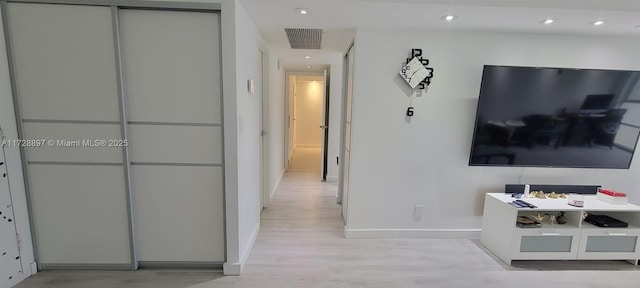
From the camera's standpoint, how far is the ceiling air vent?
2859 millimetres

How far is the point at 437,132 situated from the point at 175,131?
7.75 feet

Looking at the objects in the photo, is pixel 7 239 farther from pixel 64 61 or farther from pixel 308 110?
pixel 308 110

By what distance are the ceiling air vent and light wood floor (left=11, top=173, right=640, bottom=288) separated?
2104 millimetres

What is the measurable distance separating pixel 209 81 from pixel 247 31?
0.59 m

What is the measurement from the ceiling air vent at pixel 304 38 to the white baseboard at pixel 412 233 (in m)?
2.06

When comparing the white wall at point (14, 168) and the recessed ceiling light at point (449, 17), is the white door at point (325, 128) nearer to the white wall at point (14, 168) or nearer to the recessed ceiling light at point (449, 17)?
the recessed ceiling light at point (449, 17)

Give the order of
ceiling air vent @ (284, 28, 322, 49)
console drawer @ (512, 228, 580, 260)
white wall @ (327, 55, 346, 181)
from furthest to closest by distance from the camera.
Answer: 1. white wall @ (327, 55, 346, 181)
2. ceiling air vent @ (284, 28, 322, 49)
3. console drawer @ (512, 228, 580, 260)

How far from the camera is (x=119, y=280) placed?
2.16 metres

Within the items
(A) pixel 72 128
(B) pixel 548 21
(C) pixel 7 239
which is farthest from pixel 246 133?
(B) pixel 548 21

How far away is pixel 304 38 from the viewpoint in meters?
3.16

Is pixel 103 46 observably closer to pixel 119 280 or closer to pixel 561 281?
pixel 119 280

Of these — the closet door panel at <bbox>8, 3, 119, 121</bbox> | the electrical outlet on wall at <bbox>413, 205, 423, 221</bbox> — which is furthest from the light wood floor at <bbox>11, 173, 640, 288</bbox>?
the closet door panel at <bbox>8, 3, 119, 121</bbox>

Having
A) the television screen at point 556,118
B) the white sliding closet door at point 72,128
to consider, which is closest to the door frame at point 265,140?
the white sliding closet door at point 72,128

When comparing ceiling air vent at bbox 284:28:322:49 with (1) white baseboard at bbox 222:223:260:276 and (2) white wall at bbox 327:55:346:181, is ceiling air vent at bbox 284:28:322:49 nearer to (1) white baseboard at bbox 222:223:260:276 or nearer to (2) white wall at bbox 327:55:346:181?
(2) white wall at bbox 327:55:346:181
